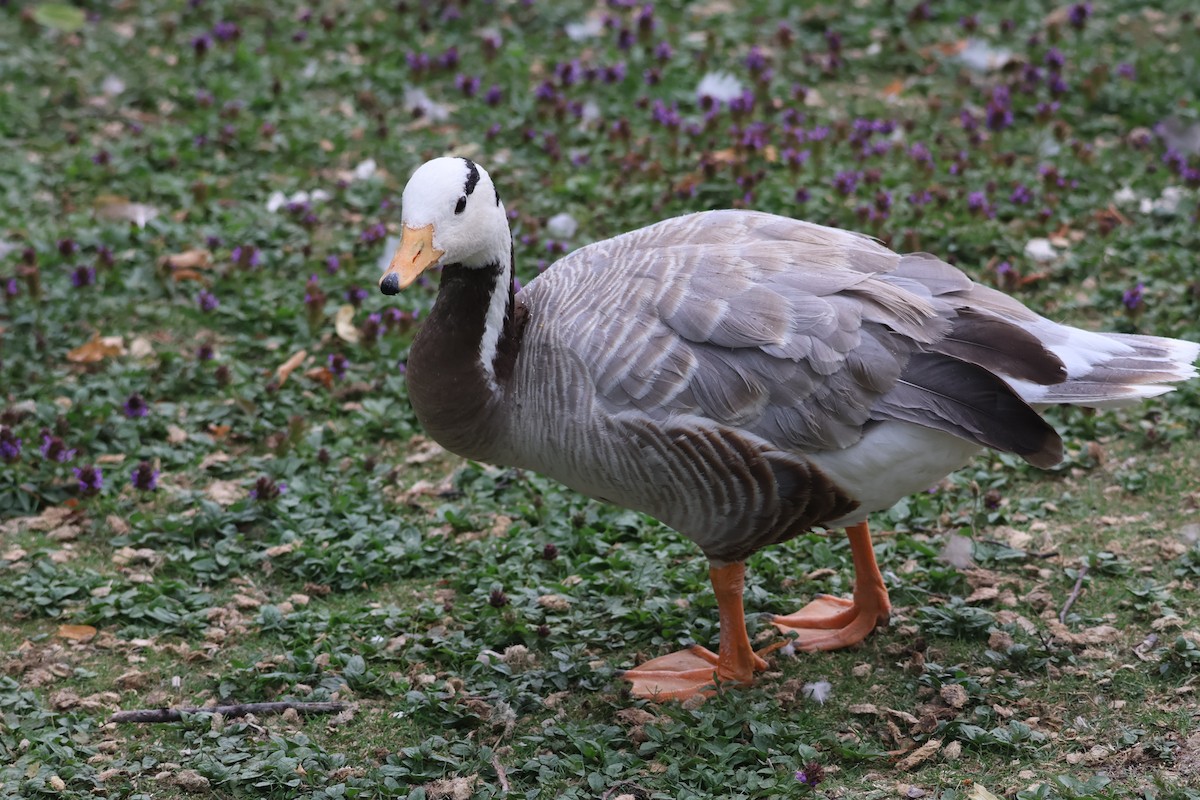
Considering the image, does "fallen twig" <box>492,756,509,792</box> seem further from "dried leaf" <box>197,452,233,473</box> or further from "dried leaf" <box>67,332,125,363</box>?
"dried leaf" <box>67,332,125,363</box>

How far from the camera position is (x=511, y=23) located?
956cm

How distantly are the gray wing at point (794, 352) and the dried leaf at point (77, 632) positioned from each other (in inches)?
87.7

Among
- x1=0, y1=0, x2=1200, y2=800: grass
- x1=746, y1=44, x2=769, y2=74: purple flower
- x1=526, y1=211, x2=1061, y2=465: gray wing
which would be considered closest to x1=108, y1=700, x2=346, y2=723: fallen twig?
x1=0, y1=0, x2=1200, y2=800: grass

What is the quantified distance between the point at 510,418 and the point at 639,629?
1.09m

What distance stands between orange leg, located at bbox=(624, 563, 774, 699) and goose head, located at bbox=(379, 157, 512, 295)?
58.9 inches

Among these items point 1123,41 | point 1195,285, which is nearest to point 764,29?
point 1123,41

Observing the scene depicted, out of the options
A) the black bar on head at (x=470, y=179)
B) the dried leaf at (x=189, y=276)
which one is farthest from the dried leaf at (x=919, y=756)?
the dried leaf at (x=189, y=276)

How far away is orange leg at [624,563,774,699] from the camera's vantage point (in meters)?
4.62

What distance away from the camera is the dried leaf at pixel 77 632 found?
4.93 m

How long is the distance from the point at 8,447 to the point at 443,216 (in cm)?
261

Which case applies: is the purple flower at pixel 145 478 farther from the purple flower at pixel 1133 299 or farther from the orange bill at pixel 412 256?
the purple flower at pixel 1133 299

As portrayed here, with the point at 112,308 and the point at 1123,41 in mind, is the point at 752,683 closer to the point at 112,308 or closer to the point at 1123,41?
the point at 112,308

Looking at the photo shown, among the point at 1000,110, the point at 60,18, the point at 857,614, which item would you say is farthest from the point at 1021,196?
the point at 60,18

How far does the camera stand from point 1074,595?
491 centimetres
